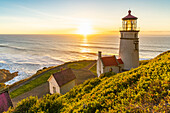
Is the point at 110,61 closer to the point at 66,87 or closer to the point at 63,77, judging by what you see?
the point at 63,77

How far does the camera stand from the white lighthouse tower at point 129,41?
17.8 meters

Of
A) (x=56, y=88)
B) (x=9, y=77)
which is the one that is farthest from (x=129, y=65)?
(x=9, y=77)

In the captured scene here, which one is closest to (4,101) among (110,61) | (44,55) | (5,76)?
(110,61)

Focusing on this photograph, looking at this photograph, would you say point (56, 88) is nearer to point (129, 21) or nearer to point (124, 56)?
point (124, 56)

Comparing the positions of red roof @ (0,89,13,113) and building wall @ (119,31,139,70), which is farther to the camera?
building wall @ (119,31,139,70)

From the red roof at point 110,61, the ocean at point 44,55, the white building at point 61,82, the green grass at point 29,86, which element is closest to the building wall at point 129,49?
the red roof at point 110,61

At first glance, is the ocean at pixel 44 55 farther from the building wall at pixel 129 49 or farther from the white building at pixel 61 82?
the building wall at pixel 129 49

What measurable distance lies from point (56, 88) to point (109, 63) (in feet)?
31.5

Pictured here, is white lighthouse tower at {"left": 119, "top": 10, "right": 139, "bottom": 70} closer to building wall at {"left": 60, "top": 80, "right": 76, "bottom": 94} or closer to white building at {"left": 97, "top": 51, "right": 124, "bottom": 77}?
white building at {"left": 97, "top": 51, "right": 124, "bottom": 77}

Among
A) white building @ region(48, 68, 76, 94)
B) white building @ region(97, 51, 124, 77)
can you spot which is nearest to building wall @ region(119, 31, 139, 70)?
white building @ region(97, 51, 124, 77)

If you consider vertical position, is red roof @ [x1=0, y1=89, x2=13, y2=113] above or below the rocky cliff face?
above

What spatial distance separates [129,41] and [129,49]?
4.36 ft

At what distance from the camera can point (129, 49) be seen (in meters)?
18.6

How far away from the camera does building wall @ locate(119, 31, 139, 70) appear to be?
1809cm
